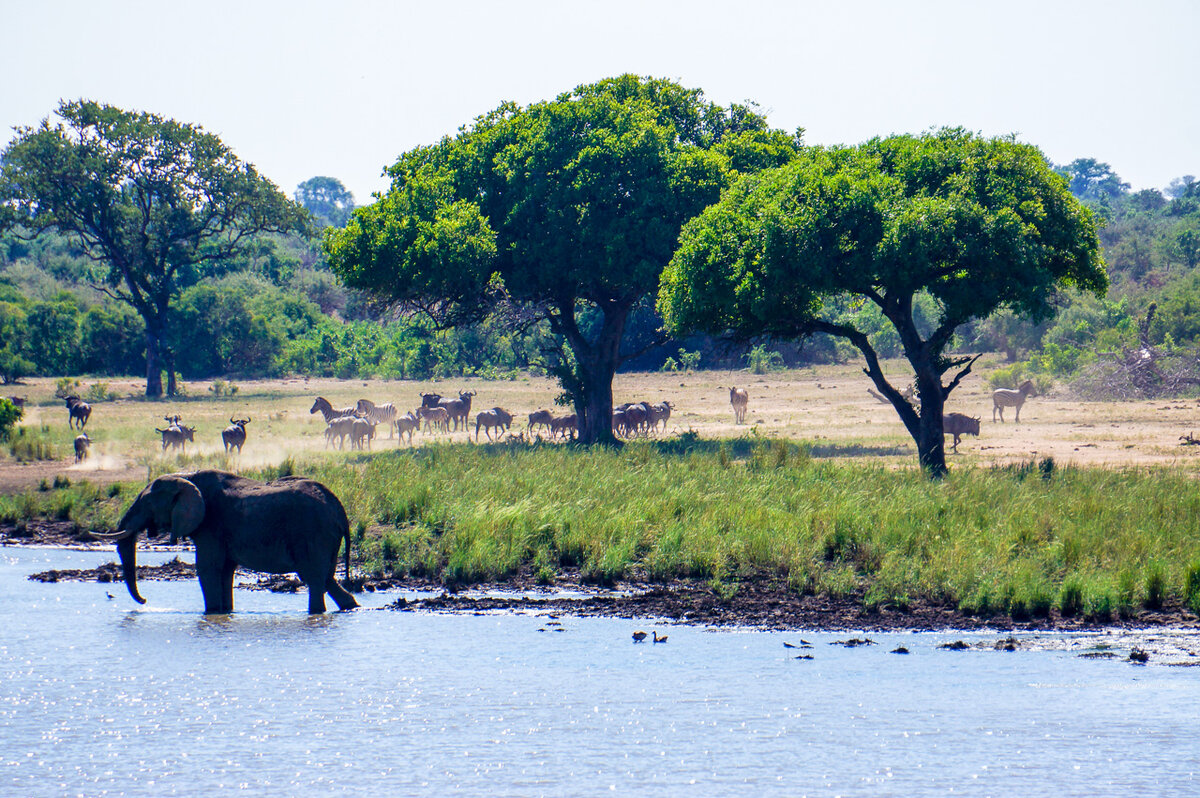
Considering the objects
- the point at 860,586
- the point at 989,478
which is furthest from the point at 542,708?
the point at 989,478

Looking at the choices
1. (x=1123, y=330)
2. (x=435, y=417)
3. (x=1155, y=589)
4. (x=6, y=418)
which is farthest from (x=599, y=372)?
(x=1123, y=330)

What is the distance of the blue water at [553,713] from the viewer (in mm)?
8844

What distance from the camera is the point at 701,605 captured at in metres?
14.1

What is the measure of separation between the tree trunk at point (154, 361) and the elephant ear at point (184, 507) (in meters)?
41.6

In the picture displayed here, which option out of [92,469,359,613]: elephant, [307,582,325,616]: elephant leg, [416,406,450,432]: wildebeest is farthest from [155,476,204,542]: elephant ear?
[416,406,450,432]: wildebeest

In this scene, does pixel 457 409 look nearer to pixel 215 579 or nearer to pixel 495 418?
pixel 495 418

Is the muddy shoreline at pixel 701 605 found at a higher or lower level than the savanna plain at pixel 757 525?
lower

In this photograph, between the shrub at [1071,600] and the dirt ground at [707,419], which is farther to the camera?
the dirt ground at [707,419]

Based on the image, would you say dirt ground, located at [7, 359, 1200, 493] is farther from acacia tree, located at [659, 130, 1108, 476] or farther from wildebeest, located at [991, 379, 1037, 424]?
acacia tree, located at [659, 130, 1108, 476]

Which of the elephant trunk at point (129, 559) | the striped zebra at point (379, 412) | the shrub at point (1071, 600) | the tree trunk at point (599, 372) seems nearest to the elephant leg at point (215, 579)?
the elephant trunk at point (129, 559)

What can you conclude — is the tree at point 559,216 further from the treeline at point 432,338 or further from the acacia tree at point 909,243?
the treeline at point 432,338

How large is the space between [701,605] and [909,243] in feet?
32.9

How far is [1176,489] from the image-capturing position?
699 inches

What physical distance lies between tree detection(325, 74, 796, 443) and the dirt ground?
14.9 feet
